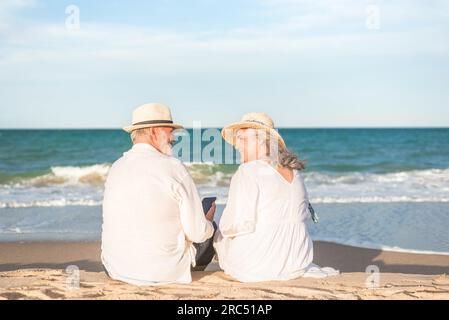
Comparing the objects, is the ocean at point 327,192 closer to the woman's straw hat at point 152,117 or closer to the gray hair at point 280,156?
the gray hair at point 280,156

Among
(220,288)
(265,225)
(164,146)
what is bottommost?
(220,288)

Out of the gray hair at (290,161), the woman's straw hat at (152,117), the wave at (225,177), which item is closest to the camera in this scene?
the woman's straw hat at (152,117)

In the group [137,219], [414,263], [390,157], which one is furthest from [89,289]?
[390,157]

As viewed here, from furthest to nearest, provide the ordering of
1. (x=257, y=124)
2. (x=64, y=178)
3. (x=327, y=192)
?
1. (x=64, y=178)
2. (x=327, y=192)
3. (x=257, y=124)

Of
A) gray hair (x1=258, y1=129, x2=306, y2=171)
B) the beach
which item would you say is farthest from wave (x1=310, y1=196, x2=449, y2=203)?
gray hair (x1=258, y1=129, x2=306, y2=171)

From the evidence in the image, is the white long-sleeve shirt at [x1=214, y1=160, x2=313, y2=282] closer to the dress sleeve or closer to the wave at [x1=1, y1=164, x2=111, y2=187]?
the dress sleeve

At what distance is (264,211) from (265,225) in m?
0.10

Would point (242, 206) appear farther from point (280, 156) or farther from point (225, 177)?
point (225, 177)

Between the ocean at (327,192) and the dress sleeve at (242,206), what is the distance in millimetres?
480

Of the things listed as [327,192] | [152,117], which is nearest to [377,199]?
[327,192]

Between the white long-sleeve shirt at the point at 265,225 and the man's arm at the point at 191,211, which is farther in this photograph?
the white long-sleeve shirt at the point at 265,225

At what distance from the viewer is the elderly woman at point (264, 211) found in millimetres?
4465

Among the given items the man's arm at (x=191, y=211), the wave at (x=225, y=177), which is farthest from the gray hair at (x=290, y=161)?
the wave at (x=225, y=177)

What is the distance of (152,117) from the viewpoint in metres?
4.40
